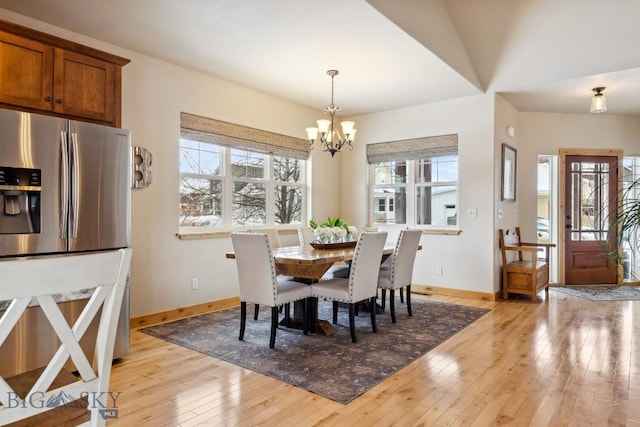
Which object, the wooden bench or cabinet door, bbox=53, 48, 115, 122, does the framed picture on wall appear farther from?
cabinet door, bbox=53, 48, 115, 122

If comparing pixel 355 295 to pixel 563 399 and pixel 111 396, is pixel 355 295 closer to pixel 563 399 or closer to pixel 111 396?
pixel 563 399

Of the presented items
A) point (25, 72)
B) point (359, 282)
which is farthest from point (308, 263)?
point (25, 72)

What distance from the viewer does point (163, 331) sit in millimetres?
3580

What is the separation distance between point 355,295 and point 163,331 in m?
1.76

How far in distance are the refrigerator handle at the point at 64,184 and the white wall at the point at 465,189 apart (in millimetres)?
4193

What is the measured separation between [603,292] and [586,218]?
122cm

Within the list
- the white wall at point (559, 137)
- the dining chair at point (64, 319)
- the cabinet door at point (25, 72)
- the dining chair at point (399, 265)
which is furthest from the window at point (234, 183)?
the white wall at point (559, 137)

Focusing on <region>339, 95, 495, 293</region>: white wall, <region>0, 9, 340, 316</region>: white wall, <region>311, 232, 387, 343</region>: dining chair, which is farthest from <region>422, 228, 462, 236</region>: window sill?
<region>0, 9, 340, 316</region>: white wall

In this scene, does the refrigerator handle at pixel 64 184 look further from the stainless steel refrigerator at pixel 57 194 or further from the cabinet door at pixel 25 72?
the cabinet door at pixel 25 72

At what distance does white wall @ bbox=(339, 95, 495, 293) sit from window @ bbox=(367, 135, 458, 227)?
16cm

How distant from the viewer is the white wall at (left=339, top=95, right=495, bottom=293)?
4930 mm

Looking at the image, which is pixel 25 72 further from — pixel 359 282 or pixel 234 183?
pixel 359 282

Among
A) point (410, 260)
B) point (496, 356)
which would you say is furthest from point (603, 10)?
point (496, 356)

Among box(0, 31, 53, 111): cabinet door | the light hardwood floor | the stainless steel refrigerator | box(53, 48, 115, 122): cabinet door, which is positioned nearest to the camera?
the light hardwood floor
